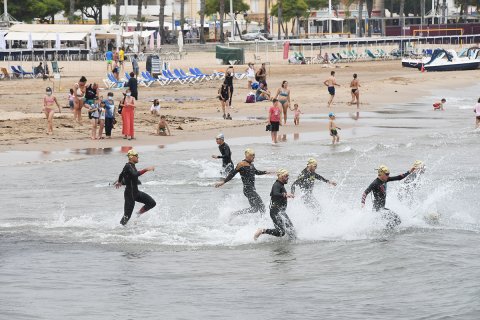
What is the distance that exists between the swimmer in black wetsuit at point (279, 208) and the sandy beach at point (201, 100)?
42.3 ft

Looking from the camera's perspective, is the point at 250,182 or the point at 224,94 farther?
the point at 224,94

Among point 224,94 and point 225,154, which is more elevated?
point 224,94

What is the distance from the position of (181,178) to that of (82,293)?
998 cm

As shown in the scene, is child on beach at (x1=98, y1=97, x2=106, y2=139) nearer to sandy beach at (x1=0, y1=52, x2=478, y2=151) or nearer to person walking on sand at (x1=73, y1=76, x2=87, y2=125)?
sandy beach at (x1=0, y1=52, x2=478, y2=151)

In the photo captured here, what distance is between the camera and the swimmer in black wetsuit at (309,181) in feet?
58.7

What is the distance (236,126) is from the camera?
3412 centimetres

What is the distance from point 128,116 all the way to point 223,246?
1290cm

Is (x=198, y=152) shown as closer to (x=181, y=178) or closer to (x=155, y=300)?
(x=181, y=178)

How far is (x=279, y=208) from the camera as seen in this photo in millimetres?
17000

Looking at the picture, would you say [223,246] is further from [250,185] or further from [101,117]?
[101,117]

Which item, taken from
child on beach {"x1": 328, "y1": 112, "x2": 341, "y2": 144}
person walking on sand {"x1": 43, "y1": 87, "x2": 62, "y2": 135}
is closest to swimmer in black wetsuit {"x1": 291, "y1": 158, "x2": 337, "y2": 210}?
child on beach {"x1": 328, "y1": 112, "x2": 341, "y2": 144}

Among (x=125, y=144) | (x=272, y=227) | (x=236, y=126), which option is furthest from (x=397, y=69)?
(x=272, y=227)

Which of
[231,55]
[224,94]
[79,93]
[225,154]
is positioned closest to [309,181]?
[225,154]

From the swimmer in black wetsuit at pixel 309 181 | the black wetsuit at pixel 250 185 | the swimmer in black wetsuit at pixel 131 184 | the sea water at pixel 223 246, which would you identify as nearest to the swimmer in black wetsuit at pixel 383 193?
the sea water at pixel 223 246
